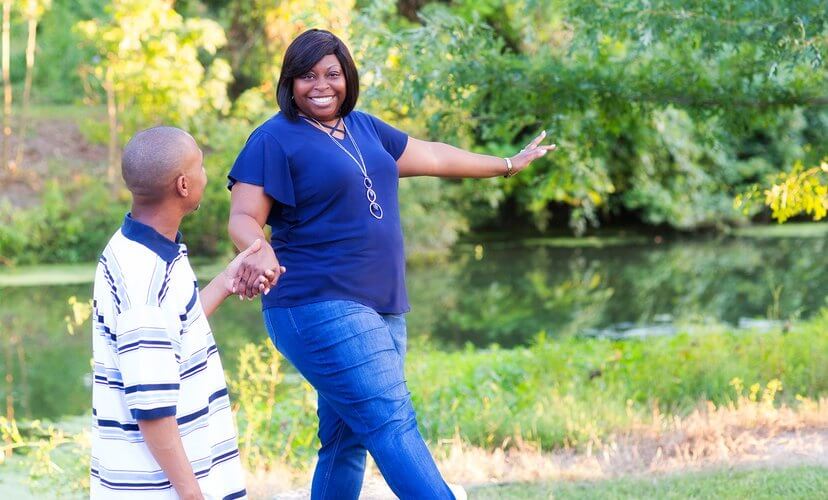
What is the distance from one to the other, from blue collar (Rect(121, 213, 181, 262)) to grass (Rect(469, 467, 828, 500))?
8.19 ft

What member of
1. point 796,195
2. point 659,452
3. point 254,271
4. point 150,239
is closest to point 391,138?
point 254,271

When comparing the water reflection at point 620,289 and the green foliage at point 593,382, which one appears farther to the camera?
the water reflection at point 620,289

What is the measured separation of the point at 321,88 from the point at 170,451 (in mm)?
1312

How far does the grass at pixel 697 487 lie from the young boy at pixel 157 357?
2.31 metres

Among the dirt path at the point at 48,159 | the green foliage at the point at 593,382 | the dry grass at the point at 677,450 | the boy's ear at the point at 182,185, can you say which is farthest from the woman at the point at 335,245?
the dirt path at the point at 48,159

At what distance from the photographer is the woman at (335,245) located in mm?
3123

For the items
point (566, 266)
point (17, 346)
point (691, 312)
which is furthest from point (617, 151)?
point (17, 346)

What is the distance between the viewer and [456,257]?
60.6ft

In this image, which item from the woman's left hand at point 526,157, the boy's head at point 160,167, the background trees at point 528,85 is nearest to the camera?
the boy's head at point 160,167

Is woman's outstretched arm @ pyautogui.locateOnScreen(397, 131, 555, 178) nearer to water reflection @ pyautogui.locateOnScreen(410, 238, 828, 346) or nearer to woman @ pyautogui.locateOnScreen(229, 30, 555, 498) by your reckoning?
woman @ pyautogui.locateOnScreen(229, 30, 555, 498)

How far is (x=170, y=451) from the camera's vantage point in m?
2.28

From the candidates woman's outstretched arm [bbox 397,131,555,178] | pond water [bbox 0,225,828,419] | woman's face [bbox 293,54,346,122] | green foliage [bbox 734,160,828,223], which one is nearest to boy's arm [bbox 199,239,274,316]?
woman's face [bbox 293,54,346,122]

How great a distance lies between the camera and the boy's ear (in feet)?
7.91

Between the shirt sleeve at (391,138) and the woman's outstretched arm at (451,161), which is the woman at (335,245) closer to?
the shirt sleeve at (391,138)
